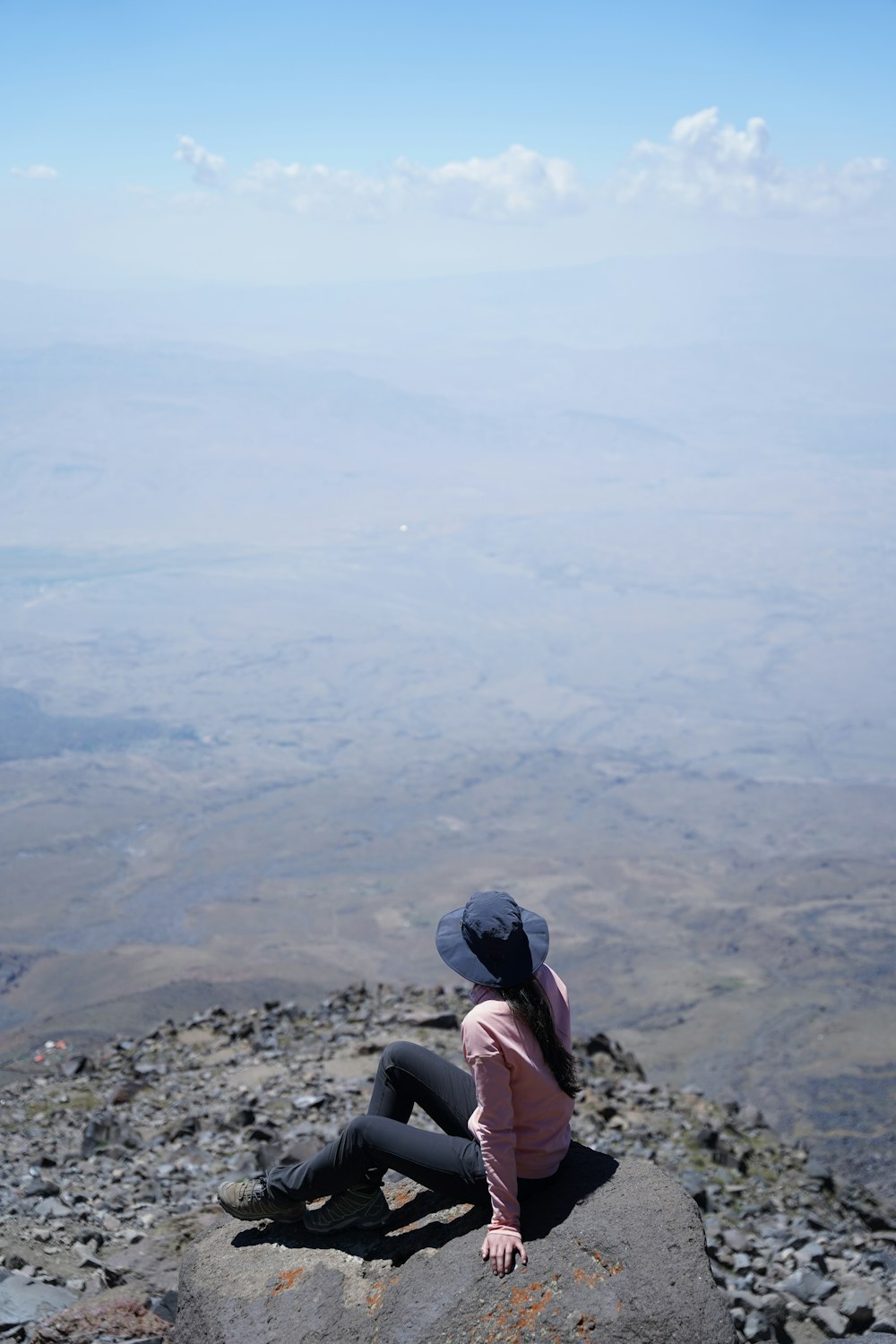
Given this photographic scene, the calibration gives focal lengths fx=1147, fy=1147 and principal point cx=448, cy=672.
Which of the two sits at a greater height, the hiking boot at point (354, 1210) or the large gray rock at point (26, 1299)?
the hiking boot at point (354, 1210)

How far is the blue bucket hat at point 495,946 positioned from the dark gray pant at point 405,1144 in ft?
2.80

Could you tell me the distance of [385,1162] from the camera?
5.54 m

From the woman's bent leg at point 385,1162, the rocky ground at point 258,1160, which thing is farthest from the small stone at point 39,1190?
the woman's bent leg at point 385,1162

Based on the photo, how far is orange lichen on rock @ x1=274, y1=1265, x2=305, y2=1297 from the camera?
546 centimetres

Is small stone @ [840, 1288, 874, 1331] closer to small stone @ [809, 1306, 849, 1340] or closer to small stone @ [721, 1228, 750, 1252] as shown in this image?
small stone @ [809, 1306, 849, 1340]

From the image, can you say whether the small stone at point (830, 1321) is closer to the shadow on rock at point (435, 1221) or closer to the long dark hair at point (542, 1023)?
the shadow on rock at point (435, 1221)

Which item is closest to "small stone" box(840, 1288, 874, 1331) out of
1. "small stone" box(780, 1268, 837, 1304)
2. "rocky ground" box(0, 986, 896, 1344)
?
"rocky ground" box(0, 986, 896, 1344)

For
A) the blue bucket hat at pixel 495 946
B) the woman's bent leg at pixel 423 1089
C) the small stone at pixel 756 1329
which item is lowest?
the small stone at pixel 756 1329

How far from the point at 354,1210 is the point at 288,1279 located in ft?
1.40

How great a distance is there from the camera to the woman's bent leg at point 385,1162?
5.43 m

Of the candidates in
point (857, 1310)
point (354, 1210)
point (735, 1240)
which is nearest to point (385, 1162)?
point (354, 1210)

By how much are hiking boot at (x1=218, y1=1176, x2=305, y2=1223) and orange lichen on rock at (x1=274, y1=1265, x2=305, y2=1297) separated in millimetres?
304

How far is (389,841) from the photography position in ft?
406

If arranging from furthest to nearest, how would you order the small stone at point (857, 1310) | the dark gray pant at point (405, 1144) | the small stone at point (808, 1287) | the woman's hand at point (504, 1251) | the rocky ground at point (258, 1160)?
the small stone at point (808, 1287), the small stone at point (857, 1310), the rocky ground at point (258, 1160), the dark gray pant at point (405, 1144), the woman's hand at point (504, 1251)
